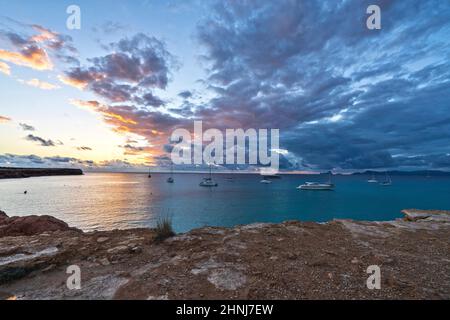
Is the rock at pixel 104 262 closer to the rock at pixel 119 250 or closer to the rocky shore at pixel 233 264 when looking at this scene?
the rocky shore at pixel 233 264

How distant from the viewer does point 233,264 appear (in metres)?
6.09

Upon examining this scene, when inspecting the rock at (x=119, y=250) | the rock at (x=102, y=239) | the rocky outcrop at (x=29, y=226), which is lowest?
the rocky outcrop at (x=29, y=226)

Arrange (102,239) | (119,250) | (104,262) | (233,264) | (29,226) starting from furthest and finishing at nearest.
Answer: (29,226) < (102,239) < (119,250) < (104,262) < (233,264)

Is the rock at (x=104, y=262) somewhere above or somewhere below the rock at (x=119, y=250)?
below

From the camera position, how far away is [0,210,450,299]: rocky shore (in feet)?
15.5

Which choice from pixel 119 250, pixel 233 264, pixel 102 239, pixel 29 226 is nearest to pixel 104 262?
pixel 119 250

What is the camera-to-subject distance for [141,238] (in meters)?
8.58

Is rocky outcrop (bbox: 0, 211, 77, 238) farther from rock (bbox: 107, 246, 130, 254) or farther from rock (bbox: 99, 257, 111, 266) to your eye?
rock (bbox: 99, 257, 111, 266)

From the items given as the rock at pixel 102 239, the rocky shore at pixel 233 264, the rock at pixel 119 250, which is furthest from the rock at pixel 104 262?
the rock at pixel 102 239

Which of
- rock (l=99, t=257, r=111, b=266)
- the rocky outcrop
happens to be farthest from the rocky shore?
the rocky outcrop

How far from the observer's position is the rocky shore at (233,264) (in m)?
4.72

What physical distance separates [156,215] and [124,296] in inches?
1610

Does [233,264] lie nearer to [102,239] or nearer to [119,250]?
[119,250]
